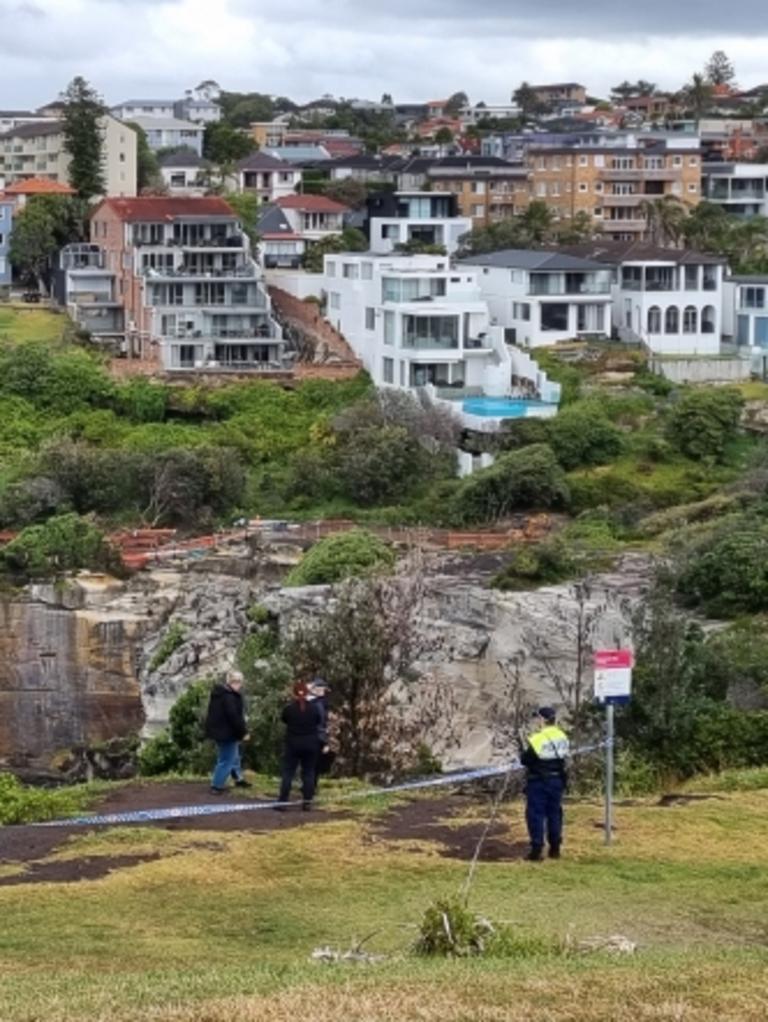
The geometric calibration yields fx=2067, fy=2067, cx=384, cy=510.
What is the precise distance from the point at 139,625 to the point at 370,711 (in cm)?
1678

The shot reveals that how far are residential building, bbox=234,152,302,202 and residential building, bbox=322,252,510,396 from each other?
26.9 metres

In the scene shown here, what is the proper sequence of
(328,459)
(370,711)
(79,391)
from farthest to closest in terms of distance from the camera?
(79,391), (328,459), (370,711)

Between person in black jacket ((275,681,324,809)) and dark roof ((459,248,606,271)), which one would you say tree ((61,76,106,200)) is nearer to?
dark roof ((459,248,606,271))

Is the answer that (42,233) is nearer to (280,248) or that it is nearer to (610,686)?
(280,248)

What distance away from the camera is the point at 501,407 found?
48188mm

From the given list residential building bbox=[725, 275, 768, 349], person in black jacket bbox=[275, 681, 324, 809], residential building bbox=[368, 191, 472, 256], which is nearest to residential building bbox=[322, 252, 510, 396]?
residential building bbox=[725, 275, 768, 349]

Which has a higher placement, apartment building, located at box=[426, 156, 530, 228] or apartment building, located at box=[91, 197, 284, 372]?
apartment building, located at box=[426, 156, 530, 228]

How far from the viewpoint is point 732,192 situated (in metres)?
78.2

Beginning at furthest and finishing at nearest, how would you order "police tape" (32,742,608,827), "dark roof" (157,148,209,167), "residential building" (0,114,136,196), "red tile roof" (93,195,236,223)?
"dark roof" (157,148,209,167) < "residential building" (0,114,136,196) < "red tile roof" (93,195,236,223) < "police tape" (32,742,608,827)

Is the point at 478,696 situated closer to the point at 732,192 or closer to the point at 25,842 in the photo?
the point at 25,842

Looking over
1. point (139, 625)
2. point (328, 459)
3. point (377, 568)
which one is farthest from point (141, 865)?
point (328, 459)

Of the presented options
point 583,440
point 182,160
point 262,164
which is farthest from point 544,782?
point 182,160

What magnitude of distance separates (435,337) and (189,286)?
354 inches

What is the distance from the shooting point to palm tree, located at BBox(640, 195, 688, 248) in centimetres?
6956
